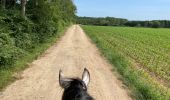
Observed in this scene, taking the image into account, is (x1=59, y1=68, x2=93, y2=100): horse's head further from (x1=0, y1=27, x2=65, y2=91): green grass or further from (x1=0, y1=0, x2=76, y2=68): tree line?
(x1=0, y1=0, x2=76, y2=68): tree line

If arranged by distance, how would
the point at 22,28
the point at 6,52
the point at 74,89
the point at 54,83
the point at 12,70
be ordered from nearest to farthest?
the point at 74,89, the point at 54,83, the point at 6,52, the point at 12,70, the point at 22,28

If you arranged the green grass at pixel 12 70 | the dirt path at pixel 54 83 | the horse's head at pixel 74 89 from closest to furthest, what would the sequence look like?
the horse's head at pixel 74 89, the dirt path at pixel 54 83, the green grass at pixel 12 70

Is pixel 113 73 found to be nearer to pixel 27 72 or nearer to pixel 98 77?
pixel 98 77

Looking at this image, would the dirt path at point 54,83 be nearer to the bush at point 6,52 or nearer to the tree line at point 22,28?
the bush at point 6,52

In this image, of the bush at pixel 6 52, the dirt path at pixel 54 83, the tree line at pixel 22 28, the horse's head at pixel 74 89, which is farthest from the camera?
the tree line at pixel 22 28

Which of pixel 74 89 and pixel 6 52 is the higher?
pixel 74 89

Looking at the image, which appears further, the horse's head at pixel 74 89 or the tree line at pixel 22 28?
the tree line at pixel 22 28

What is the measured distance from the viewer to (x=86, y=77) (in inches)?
163

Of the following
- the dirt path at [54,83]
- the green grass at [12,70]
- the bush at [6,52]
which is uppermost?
the bush at [6,52]

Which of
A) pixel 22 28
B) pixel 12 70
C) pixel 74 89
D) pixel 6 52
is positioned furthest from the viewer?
pixel 22 28

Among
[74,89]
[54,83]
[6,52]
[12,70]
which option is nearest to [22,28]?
[12,70]

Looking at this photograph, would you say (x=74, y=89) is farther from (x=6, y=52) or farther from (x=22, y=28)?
(x=22, y=28)

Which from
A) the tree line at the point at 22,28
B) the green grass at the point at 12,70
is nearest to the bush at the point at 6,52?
the tree line at the point at 22,28

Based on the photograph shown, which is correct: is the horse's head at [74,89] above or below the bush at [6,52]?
above
